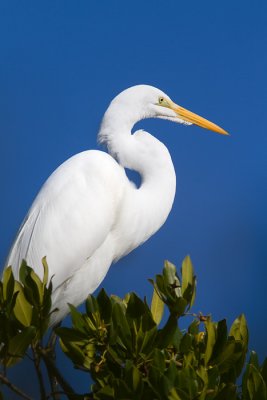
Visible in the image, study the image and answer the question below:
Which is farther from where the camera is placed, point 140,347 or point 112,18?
point 112,18

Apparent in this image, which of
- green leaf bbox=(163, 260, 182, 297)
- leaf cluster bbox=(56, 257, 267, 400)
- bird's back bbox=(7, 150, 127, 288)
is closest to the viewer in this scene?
leaf cluster bbox=(56, 257, 267, 400)

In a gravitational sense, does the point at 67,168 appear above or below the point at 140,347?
above

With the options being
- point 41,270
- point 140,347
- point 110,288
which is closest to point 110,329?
point 140,347

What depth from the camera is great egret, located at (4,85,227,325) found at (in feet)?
5.14

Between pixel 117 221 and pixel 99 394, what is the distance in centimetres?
65

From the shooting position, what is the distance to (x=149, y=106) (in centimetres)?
177

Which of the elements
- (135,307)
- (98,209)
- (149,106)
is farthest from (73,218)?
(135,307)

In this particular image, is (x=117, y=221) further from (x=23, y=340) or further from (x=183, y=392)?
(x=183, y=392)

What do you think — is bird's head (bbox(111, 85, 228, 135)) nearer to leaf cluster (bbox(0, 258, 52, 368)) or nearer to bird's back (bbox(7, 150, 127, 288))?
bird's back (bbox(7, 150, 127, 288))

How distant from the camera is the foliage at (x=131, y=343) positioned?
39.8 inches

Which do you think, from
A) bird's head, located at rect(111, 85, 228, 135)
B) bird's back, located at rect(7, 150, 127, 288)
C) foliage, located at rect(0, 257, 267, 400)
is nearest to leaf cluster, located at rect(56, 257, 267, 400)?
foliage, located at rect(0, 257, 267, 400)

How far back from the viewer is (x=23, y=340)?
1.06 metres

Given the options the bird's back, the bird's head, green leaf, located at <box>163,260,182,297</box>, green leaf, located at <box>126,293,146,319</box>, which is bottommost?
green leaf, located at <box>126,293,146,319</box>

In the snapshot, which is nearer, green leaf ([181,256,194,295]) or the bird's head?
green leaf ([181,256,194,295])
